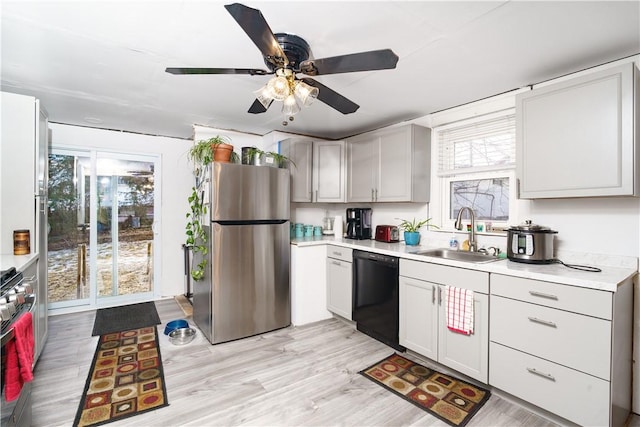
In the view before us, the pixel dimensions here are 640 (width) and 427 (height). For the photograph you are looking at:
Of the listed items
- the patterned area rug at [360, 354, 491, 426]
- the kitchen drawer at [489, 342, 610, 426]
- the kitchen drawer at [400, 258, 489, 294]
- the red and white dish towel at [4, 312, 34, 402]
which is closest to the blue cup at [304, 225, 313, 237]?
the kitchen drawer at [400, 258, 489, 294]

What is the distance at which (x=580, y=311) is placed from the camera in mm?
1675

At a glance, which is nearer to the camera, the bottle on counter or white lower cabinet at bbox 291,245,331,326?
the bottle on counter

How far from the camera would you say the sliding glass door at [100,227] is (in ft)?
12.1

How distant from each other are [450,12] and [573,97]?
3.63ft

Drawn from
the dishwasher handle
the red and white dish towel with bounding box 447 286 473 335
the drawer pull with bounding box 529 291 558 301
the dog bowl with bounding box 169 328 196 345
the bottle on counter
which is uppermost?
the bottle on counter

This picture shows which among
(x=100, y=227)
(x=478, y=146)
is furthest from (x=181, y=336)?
(x=478, y=146)

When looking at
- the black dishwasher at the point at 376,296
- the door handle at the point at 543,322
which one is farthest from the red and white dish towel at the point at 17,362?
the door handle at the point at 543,322

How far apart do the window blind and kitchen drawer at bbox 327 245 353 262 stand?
4.14 feet

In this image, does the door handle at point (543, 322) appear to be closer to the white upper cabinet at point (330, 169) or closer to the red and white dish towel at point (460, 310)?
the red and white dish towel at point (460, 310)

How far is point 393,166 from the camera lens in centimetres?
324

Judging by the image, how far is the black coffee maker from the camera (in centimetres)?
364

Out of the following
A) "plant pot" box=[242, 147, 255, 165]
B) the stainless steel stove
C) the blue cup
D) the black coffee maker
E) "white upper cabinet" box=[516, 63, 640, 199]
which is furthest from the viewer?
the blue cup

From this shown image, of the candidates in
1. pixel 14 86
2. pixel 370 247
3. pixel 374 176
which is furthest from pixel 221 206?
pixel 14 86

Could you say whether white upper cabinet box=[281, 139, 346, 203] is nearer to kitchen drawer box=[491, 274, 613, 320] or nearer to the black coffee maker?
the black coffee maker
